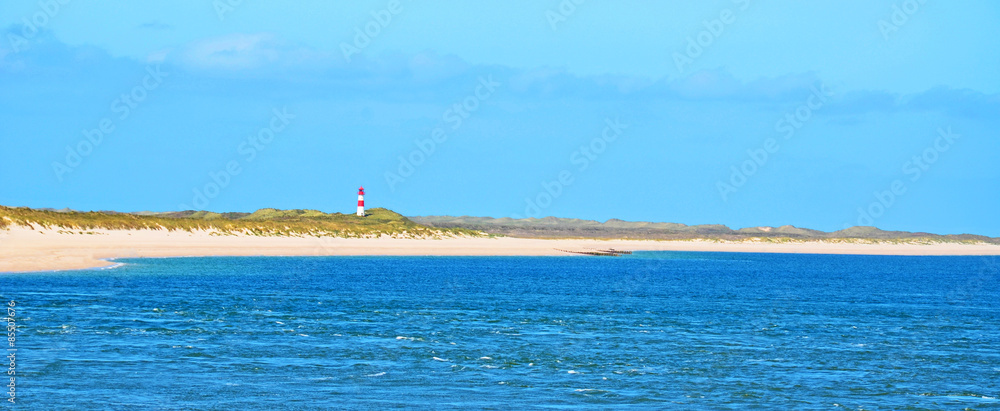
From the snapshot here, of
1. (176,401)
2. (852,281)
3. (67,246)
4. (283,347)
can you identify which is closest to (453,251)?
(67,246)

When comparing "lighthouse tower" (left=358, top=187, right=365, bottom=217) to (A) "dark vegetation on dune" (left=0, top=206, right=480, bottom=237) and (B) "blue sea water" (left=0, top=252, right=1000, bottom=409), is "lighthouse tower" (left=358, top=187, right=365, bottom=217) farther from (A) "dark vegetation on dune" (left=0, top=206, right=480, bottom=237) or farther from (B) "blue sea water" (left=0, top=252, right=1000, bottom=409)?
(B) "blue sea water" (left=0, top=252, right=1000, bottom=409)

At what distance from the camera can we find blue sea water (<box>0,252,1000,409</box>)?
17203 millimetres

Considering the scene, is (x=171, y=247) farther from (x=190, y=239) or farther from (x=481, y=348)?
(x=481, y=348)

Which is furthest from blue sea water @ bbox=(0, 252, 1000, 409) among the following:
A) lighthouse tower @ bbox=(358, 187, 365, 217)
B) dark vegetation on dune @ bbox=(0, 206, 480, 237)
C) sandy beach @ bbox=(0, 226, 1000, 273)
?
lighthouse tower @ bbox=(358, 187, 365, 217)

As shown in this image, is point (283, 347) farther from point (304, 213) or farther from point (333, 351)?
point (304, 213)

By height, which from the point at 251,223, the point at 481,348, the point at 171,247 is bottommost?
the point at 481,348

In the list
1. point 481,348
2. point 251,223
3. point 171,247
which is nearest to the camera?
point 481,348

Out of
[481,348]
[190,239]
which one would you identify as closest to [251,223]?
[190,239]

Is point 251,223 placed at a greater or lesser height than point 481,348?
greater

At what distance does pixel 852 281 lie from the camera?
60.9 metres

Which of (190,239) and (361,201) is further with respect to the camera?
(361,201)

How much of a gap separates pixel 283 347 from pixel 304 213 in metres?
131

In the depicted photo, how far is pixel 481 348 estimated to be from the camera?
76.3 feet

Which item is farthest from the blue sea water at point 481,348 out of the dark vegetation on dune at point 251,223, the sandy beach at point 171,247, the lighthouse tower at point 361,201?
the lighthouse tower at point 361,201
